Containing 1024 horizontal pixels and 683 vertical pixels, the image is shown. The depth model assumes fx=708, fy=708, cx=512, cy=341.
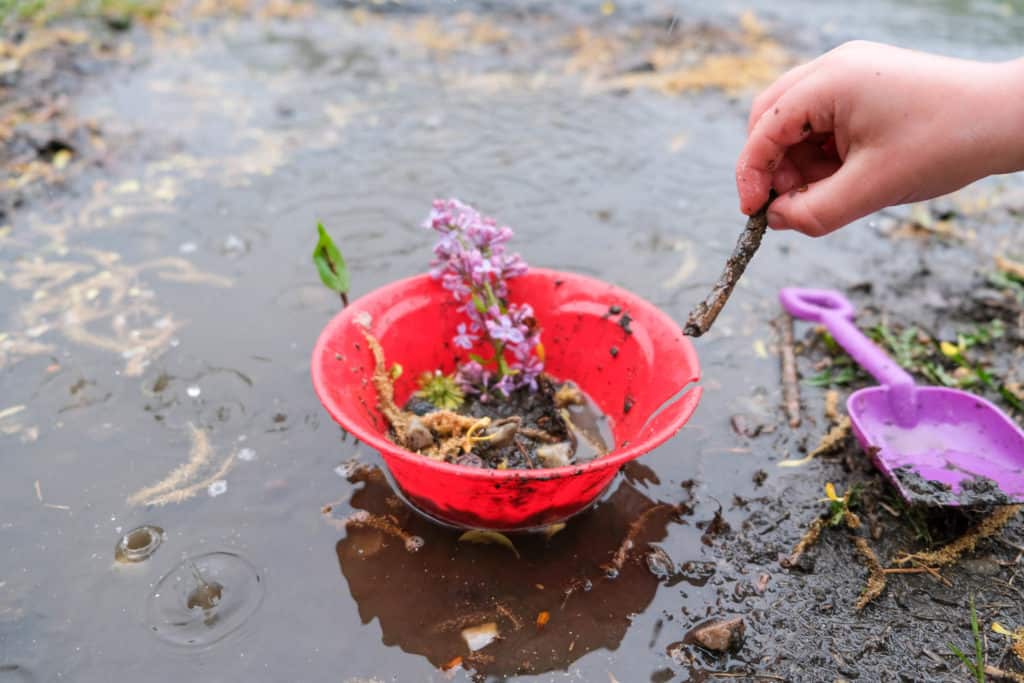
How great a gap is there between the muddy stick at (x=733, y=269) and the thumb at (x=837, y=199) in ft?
0.39

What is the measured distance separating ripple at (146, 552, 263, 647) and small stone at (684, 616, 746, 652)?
1476 mm

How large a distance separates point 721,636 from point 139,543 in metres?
2.06

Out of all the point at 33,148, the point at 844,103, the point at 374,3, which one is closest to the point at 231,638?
the point at 844,103

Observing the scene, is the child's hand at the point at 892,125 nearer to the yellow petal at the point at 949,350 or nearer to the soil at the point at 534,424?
the soil at the point at 534,424

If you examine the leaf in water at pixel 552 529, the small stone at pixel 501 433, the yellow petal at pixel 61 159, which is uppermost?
the small stone at pixel 501 433

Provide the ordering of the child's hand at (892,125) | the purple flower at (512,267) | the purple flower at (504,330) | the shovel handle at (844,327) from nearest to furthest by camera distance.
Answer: the child's hand at (892,125) → the purple flower at (504,330) → the purple flower at (512,267) → the shovel handle at (844,327)

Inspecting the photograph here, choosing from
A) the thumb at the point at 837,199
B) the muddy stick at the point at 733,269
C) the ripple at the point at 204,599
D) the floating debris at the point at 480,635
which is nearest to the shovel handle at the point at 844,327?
the muddy stick at the point at 733,269

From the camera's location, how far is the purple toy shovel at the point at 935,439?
2.59 metres

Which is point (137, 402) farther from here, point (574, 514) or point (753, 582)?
point (753, 582)

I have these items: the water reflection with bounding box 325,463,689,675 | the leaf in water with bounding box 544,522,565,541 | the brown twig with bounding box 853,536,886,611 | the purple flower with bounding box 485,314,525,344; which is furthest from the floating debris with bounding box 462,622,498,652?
the brown twig with bounding box 853,536,886,611

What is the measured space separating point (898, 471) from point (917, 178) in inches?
50.6

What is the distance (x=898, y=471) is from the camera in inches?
106

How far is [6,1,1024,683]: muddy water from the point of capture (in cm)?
234

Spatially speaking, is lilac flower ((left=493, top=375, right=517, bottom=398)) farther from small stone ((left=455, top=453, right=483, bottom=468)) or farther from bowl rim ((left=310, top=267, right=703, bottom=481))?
bowl rim ((left=310, top=267, right=703, bottom=481))
